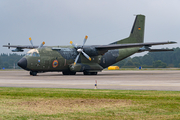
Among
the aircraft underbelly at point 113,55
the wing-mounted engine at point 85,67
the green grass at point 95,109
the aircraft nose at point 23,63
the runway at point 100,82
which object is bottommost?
the runway at point 100,82

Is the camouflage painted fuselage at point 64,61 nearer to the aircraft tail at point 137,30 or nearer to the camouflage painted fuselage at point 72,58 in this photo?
the camouflage painted fuselage at point 72,58

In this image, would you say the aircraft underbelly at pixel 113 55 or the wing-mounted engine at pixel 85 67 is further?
the aircraft underbelly at pixel 113 55

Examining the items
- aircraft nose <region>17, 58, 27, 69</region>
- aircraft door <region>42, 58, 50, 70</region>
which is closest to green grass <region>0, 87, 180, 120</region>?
aircraft nose <region>17, 58, 27, 69</region>

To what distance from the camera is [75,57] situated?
141 feet

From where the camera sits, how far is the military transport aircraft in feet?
129

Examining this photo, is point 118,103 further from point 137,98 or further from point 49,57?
point 49,57

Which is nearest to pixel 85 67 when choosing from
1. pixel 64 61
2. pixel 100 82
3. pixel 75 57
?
pixel 75 57

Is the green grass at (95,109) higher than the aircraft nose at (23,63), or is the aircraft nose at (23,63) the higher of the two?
the aircraft nose at (23,63)

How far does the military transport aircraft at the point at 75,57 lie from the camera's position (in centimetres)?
3922

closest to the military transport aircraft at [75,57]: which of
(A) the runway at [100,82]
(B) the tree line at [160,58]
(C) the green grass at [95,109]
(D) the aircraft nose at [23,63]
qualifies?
(D) the aircraft nose at [23,63]

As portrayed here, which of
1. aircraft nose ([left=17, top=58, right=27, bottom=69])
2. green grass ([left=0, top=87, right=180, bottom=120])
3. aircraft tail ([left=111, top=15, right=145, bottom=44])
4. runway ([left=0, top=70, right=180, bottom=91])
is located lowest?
runway ([left=0, top=70, right=180, bottom=91])

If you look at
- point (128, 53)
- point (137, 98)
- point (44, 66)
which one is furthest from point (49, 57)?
point (137, 98)

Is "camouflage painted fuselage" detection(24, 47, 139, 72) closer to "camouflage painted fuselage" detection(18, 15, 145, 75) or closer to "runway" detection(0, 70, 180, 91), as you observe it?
"camouflage painted fuselage" detection(18, 15, 145, 75)

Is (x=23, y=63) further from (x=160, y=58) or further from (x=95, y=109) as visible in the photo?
(x=160, y=58)
